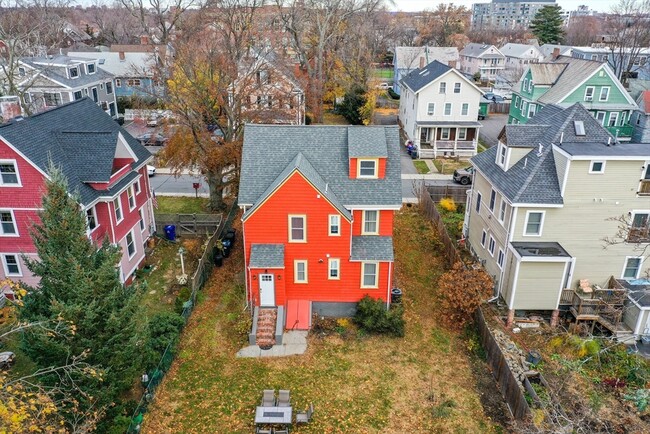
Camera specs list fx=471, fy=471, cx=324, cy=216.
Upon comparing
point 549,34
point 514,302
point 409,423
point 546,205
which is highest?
point 549,34

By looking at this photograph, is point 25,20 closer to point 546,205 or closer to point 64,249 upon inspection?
point 64,249

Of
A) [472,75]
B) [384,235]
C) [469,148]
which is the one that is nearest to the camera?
[384,235]

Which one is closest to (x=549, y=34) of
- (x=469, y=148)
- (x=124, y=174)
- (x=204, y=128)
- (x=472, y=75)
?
(x=472, y=75)

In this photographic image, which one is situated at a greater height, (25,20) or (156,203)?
(25,20)

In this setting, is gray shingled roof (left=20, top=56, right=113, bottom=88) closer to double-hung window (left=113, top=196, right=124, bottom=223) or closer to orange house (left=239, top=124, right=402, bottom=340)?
double-hung window (left=113, top=196, right=124, bottom=223)

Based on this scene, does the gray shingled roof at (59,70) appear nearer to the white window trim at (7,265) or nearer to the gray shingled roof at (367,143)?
the white window trim at (7,265)

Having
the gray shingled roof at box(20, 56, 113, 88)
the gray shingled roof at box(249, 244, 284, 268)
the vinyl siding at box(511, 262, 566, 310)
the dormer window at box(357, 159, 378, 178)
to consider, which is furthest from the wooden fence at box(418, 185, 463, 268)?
the gray shingled roof at box(20, 56, 113, 88)

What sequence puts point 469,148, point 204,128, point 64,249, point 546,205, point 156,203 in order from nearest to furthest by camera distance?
1. point 64,249
2. point 546,205
3. point 204,128
4. point 156,203
5. point 469,148
